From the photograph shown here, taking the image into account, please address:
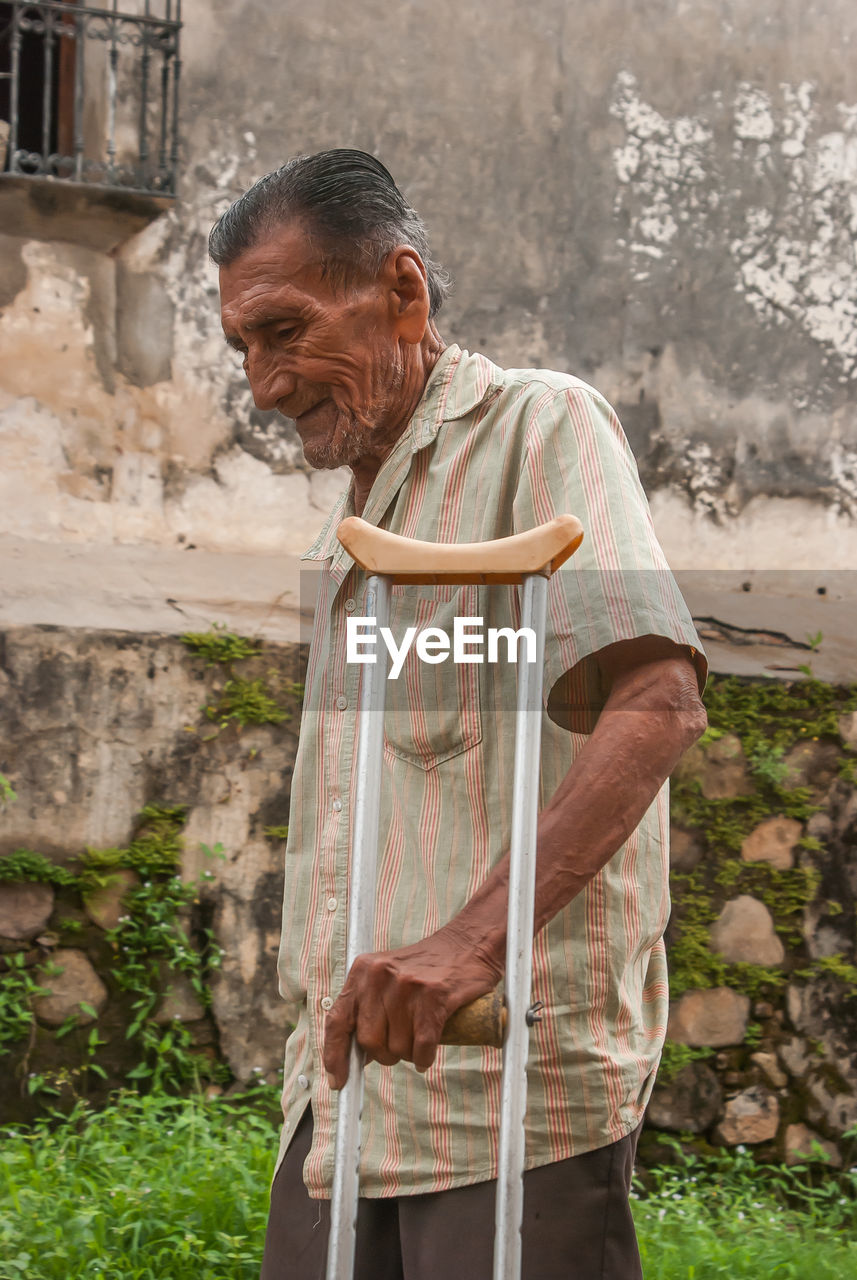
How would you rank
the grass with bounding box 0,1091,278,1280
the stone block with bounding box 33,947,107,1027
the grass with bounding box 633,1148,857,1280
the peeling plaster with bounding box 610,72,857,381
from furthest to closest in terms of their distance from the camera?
1. the peeling plaster with bounding box 610,72,857,381
2. the stone block with bounding box 33,947,107,1027
3. the grass with bounding box 633,1148,857,1280
4. the grass with bounding box 0,1091,278,1280

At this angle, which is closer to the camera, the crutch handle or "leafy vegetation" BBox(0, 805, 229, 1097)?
the crutch handle

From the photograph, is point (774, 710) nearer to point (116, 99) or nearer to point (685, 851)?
point (685, 851)

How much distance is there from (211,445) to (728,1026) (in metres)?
2.48

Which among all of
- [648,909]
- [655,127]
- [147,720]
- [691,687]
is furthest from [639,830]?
[655,127]

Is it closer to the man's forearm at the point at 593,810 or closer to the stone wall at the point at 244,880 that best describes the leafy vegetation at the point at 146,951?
the stone wall at the point at 244,880

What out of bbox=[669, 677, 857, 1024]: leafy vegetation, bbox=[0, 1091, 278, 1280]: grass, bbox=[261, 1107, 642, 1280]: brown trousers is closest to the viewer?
bbox=[261, 1107, 642, 1280]: brown trousers

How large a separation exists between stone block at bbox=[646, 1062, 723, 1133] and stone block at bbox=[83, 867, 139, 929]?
173 centimetres

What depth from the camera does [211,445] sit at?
4.43 meters

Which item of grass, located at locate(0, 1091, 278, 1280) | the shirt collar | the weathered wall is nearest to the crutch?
the shirt collar

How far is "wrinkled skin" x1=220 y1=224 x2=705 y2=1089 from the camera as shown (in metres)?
1.44

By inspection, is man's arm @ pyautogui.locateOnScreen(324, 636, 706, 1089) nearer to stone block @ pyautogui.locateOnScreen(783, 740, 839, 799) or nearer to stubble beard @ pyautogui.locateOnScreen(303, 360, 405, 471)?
stubble beard @ pyautogui.locateOnScreen(303, 360, 405, 471)

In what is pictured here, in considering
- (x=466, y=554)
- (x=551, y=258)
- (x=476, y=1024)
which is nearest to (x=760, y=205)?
(x=551, y=258)

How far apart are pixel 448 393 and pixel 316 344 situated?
20 cm

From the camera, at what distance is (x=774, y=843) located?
14.9 feet
